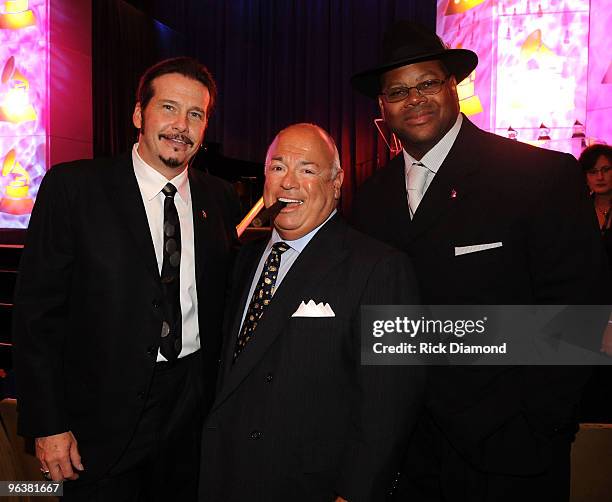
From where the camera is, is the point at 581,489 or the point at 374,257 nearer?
the point at 374,257

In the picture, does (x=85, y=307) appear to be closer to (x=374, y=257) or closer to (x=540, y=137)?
(x=374, y=257)

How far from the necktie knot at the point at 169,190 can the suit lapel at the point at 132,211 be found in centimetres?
11

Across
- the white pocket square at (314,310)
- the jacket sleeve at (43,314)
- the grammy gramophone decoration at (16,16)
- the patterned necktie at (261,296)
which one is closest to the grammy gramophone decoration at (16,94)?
the grammy gramophone decoration at (16,16)

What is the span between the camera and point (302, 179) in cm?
182

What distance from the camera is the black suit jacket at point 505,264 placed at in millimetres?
1645

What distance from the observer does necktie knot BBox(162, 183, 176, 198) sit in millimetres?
2115

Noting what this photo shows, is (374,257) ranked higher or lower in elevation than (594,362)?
higher

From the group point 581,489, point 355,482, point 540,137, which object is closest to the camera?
point 355,482

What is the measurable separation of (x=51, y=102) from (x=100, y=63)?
6.22 ft

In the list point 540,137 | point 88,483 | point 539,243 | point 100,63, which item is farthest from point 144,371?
point 100,63

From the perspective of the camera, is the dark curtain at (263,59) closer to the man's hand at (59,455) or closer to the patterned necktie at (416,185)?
the man's hand at (59,455)

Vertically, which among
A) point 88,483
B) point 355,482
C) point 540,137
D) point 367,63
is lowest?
point 88,483

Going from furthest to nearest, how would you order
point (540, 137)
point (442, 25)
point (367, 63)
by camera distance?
point (367, 63), point (442, 25), point (540, 137)

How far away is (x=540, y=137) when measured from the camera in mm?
6465
